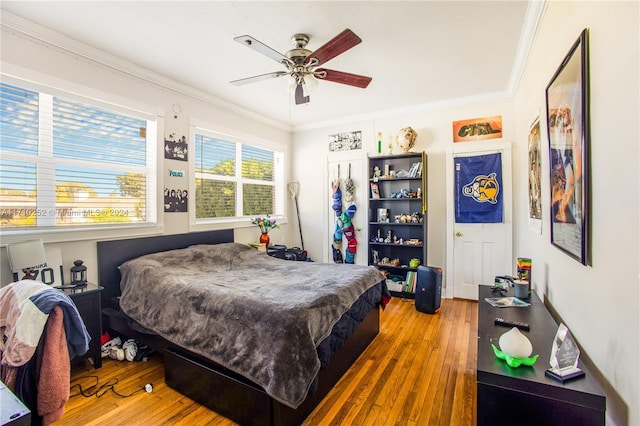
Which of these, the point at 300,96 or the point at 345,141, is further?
the point at 345,141

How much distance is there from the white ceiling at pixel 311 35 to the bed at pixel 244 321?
6.14ft

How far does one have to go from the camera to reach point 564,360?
1238 mm

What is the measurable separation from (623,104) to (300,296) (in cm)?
187

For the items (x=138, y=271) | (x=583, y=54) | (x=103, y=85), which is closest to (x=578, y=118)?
(x=583, y=54)

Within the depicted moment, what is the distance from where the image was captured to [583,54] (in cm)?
131

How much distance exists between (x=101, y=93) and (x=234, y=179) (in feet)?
6.24

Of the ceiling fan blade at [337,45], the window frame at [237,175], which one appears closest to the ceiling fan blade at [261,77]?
the ceiling fan blade at [337,45]

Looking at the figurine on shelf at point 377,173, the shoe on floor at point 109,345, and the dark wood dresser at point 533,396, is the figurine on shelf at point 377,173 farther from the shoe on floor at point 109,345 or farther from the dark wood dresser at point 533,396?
the shoe on floor at point 109,345

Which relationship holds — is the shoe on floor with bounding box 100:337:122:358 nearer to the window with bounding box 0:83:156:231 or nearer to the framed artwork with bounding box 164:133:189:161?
the window with bounding box 0:83:156:231

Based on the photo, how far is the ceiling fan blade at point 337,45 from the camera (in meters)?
2.02

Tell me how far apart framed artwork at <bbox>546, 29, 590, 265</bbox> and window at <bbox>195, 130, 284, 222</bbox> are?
3639 mm

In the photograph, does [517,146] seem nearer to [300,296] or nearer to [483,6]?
[483,6]

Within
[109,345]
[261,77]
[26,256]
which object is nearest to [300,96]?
[261,77]

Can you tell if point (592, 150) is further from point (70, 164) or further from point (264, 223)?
point (264, 223)
